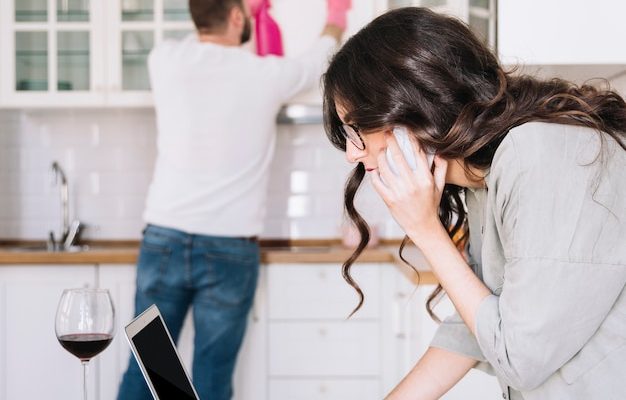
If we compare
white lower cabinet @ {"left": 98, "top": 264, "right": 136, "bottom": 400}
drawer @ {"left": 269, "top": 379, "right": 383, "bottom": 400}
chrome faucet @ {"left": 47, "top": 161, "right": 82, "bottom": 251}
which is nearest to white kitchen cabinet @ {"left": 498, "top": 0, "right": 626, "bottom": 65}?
drawer @ {"left": 269, "top": 379, "right": 383, "bottom": 400}

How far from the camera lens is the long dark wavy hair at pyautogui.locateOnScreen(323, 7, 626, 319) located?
1031 millimetres

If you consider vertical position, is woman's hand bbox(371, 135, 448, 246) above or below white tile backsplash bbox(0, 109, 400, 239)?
above

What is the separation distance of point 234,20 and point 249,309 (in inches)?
39.8

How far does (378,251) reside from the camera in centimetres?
293

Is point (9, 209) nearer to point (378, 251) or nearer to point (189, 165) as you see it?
point (189, 165)

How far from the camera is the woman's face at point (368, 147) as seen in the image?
1.13m

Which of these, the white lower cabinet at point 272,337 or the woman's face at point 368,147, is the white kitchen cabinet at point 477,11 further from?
the woman's face at point 368,147

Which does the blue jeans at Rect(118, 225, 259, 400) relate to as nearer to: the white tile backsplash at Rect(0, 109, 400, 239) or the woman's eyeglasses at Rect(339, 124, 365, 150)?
the white tile backsplash at Rect(0, 109, 400, 239)

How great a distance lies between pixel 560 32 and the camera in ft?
5.65

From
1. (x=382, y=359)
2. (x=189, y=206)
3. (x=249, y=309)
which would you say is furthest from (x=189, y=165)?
(x=382, y=359)

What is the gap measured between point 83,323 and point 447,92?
58 cm

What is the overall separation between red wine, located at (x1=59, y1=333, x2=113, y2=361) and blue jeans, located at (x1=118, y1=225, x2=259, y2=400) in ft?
4.95

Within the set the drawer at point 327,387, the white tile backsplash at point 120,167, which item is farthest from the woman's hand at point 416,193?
the white tile backsplash at point 120,167

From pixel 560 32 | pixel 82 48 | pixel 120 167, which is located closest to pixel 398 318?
pixel 560 32
